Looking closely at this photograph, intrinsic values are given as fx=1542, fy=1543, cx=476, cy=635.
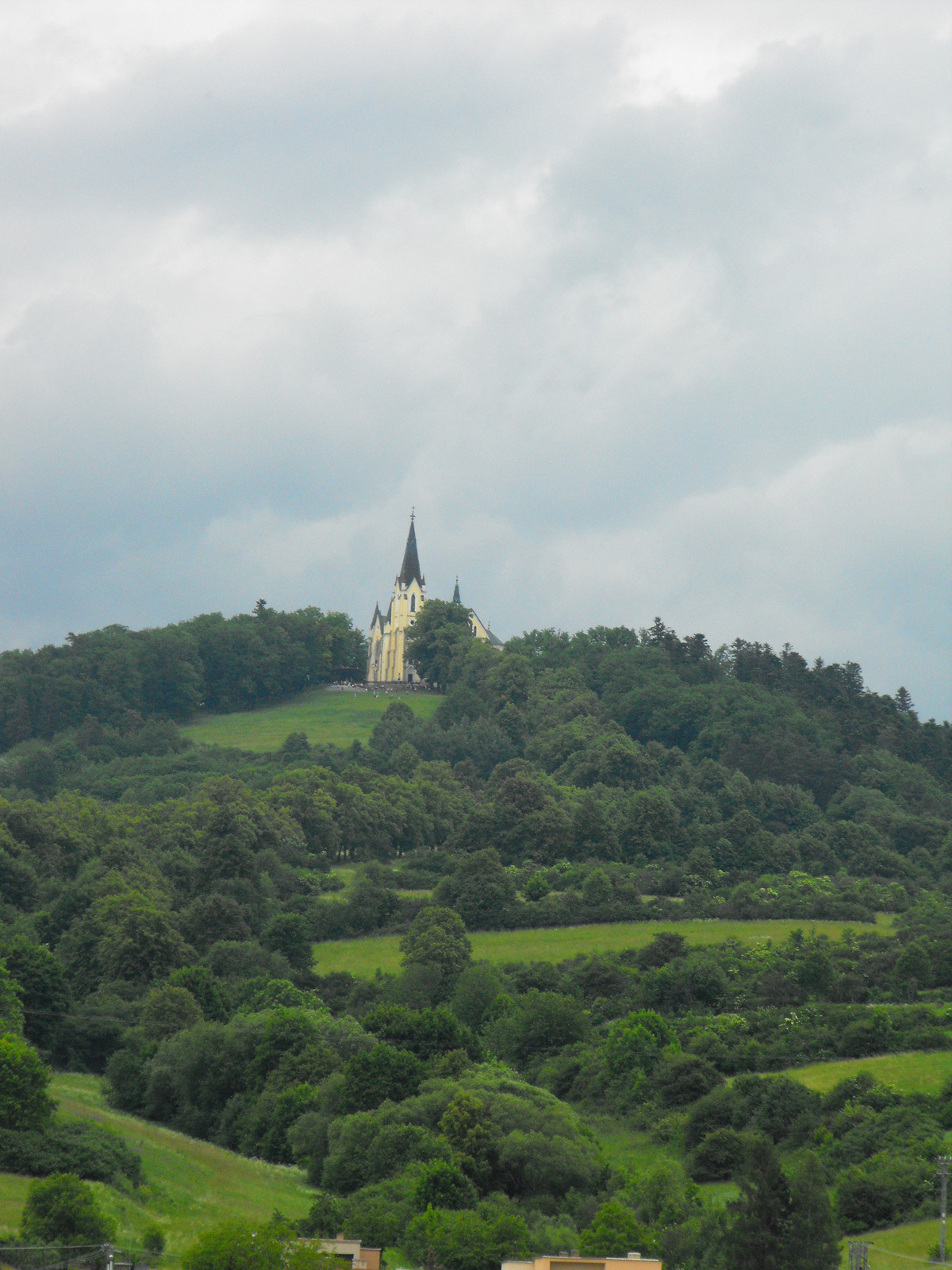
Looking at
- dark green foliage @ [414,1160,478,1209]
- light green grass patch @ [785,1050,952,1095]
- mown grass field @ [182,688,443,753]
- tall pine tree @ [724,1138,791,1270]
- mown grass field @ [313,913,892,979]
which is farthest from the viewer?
mown grass field @ [182,688,443,753]

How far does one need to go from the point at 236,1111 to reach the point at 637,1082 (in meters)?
13.1

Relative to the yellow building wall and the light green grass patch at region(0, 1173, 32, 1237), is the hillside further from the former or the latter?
the yellow building wall

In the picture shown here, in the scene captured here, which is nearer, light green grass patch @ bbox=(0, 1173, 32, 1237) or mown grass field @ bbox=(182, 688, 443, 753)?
light green grass patch @ bbox=(0, 1173, 32, 1237)

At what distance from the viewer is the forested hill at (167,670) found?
120750mm

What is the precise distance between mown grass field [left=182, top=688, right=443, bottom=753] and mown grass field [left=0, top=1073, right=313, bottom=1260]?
66.3 meters

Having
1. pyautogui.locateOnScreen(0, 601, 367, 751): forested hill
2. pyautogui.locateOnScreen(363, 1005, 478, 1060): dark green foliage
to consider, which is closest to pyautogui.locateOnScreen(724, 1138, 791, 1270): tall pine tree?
pyautogui.locateOnScreen(363, 1005, 478, 1060): dark green foliage

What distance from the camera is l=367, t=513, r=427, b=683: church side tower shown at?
16062cm

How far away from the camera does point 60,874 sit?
73.9 m

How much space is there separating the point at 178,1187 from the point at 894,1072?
74.1 ft

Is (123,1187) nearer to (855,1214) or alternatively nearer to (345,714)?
(855,1214)

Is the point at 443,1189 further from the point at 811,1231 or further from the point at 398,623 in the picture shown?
the point at 398,623

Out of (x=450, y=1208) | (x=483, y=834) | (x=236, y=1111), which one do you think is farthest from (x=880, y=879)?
(x=450, y=1208)

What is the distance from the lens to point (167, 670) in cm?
12669

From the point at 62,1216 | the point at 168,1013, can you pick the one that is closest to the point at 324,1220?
the point at 62,1216
